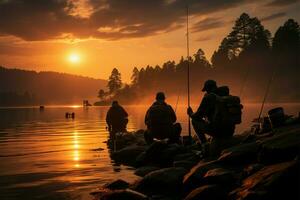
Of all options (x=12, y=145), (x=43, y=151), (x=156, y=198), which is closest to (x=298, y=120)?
(x=156, y=198)

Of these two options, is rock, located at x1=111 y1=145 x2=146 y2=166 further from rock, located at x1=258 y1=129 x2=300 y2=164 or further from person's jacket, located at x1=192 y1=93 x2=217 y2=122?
rock, located at x1=258 y1=129 x2=300 y2=164

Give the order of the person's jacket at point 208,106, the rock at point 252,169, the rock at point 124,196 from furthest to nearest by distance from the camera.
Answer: the person's jacket at point 208,106 < the rock at point 124,196 < the rock at point 252,169

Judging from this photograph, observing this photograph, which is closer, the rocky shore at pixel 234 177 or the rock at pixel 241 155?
the rocky shore at pixel 234 177

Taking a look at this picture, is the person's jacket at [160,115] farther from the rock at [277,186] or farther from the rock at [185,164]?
the rock at [277,186]

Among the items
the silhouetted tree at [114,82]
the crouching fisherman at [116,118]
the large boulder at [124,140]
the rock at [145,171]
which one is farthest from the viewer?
the silhouetted tree at [114,82]

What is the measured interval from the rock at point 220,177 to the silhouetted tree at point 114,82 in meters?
185

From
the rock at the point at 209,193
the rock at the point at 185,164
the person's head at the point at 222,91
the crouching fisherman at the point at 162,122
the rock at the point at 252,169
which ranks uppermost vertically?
the person's head at the point at 222,91

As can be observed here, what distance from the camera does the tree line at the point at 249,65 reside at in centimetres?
11112

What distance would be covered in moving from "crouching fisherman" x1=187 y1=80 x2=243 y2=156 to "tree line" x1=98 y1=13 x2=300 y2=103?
68.9 metres

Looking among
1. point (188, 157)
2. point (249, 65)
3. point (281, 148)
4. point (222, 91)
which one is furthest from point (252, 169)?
point (249, 65)

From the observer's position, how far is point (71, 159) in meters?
17.2

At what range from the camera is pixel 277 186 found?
25.6 feet

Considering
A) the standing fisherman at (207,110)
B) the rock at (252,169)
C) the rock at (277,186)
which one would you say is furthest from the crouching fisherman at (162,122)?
the rock at (277,186)

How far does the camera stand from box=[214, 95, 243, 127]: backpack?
11703 millimetres
